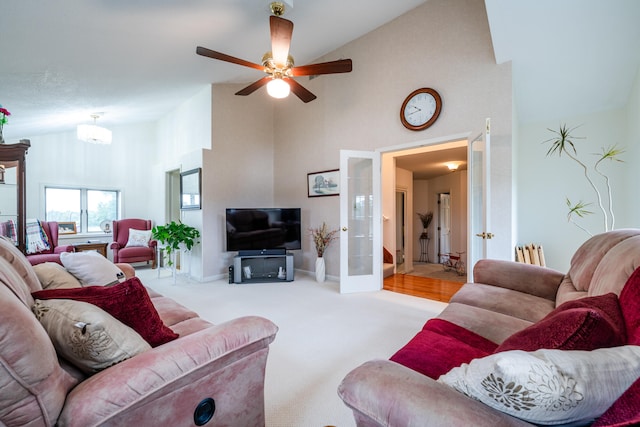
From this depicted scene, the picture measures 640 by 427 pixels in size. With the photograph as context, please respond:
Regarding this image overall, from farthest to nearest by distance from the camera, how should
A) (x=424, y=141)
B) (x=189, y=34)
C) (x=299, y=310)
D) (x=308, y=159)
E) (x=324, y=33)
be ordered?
1. (x=308, y=159)
2. (x=324, y=33)
3. (x=424, y=141)
4. (x=299, y=310)
5. (x=189, y=34)

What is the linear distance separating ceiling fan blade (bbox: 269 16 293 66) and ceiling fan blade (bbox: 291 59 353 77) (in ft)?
0.65

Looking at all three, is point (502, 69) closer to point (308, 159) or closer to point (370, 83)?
point (370, 83)

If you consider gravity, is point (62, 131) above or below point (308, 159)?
above

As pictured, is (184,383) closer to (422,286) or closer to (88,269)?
(88,269)

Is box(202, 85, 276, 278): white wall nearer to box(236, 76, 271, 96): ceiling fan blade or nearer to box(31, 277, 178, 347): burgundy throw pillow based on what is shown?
box(236, 76, 271, 96): ceiling fan blade

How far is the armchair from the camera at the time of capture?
5.23 metres

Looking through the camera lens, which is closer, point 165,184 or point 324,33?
point 324,33

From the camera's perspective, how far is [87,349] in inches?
35.9

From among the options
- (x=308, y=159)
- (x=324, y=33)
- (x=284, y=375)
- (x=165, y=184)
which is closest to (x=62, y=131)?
(x=165, y=184)

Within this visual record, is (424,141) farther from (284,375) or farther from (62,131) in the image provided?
(62,131)

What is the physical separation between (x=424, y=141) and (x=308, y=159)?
2109 millimetres

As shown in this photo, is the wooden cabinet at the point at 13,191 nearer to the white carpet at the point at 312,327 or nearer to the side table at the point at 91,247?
the white carpet at the point at 312,327

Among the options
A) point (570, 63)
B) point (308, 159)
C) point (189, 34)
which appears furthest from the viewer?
point (308, 159)

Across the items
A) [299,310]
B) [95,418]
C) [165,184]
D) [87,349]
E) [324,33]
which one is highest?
[324,33]
